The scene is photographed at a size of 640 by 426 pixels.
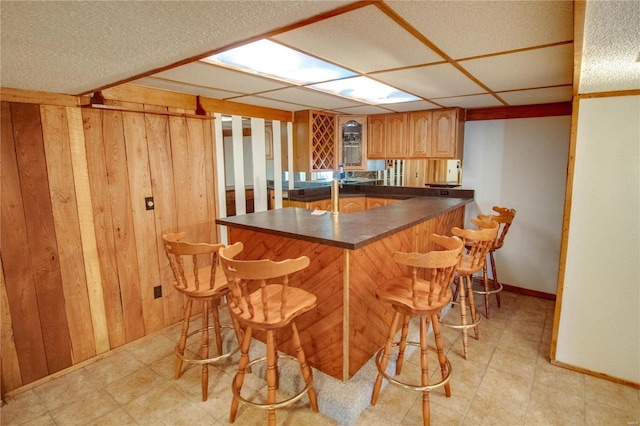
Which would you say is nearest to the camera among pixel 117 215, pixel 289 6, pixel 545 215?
pixel 289 6

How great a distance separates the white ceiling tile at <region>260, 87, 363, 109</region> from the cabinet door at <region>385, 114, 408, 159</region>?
89 cm

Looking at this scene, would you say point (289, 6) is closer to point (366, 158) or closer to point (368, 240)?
point (368, 240)

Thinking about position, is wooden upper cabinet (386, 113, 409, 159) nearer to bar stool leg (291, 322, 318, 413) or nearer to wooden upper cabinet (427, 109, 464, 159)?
wooden upper cabinet (427, 109, 464, 159)

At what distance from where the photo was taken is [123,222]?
2.78m

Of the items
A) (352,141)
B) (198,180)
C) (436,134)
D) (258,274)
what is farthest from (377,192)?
(258,274)

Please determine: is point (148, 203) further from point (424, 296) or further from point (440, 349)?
point (440, 349)

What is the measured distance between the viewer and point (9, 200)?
7.28ft

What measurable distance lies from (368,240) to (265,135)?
8.00 ft

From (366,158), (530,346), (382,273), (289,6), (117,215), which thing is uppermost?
(289,6)

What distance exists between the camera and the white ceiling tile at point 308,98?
116 inches

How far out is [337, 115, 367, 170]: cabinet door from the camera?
4.63m

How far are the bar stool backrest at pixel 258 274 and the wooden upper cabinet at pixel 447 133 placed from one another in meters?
3.00

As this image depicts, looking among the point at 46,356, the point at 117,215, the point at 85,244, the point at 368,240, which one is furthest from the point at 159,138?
the point at 368,240

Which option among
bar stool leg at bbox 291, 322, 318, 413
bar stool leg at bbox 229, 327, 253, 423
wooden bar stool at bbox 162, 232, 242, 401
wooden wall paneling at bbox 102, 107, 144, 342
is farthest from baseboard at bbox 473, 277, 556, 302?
wooden wall paneling at bbox 102, 107, 144, 342
